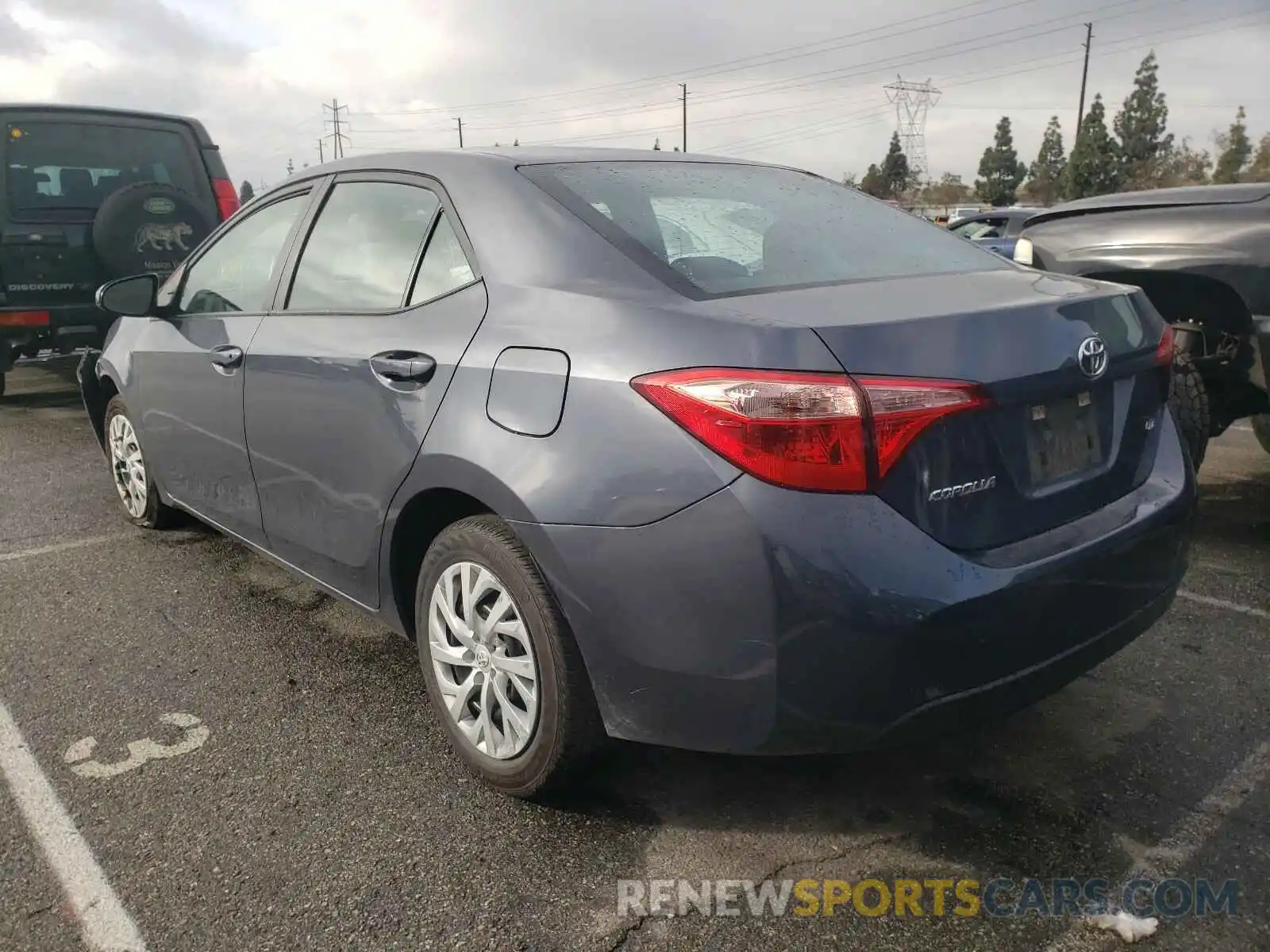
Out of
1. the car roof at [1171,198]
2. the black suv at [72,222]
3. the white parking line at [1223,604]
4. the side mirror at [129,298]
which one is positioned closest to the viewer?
the white parking line at [1223,604]

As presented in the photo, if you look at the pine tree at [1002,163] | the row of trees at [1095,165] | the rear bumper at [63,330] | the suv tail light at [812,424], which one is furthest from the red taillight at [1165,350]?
the pine tree at [1002,163]

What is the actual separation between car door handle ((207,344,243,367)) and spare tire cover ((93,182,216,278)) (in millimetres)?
3902

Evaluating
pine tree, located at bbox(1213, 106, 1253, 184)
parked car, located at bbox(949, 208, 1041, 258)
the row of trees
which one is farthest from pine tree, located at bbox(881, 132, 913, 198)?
parked car, located at bbox(949, 208, 1041, 258)

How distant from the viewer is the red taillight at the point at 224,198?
26.0ft

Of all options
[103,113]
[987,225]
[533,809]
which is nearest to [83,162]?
[103,113]

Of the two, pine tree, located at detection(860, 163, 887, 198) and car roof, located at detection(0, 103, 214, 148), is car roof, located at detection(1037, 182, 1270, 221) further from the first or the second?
pine tree, located at detection(860, 163, 887, 198)

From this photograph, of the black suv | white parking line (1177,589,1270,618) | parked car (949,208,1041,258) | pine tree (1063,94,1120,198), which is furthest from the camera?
pine tree (1063,94,1120,198)

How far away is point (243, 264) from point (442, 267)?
133cm

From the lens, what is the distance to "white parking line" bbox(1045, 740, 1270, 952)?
199 centimetres

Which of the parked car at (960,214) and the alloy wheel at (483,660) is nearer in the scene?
the alloy wheel at (483,660)

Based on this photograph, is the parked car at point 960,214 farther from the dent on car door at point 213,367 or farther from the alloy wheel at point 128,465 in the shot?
the dent on car door at point 213,367

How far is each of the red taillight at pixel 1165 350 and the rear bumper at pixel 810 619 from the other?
1.88 feet

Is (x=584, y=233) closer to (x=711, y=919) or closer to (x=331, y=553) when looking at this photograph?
(x=331, y=553)

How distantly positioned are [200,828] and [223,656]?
1.03m
